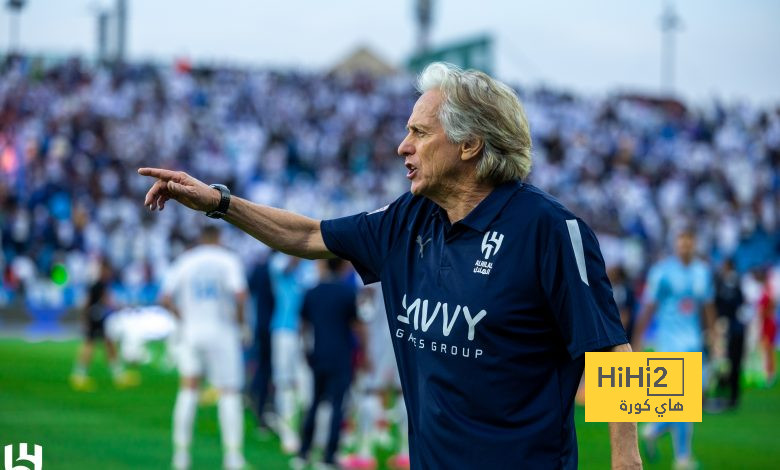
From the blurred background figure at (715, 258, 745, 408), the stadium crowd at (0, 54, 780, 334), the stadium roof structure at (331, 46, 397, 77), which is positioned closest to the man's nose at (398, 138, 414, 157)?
the blurred background figure at (715, 258, 745, 408)

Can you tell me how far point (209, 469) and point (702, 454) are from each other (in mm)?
5236

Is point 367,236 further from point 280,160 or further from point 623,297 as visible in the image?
point 280,160

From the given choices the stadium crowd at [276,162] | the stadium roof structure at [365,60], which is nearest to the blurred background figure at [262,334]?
the stadium crowd at [276,162]

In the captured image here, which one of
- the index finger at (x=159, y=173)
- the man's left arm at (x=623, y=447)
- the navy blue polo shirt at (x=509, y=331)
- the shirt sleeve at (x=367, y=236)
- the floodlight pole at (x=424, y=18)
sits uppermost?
the floodlight pole at (x=424, y=18)

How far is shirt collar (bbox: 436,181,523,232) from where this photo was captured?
149 inches

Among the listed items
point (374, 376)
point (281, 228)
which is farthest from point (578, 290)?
point (374, 376)

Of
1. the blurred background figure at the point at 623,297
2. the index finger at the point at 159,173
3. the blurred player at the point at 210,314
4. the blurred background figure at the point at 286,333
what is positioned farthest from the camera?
the blurred background figure at the point at 623,297

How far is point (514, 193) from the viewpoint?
3844 mm

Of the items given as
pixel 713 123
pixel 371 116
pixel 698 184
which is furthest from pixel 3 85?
pixel 713 123

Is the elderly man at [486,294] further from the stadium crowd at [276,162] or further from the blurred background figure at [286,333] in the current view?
the stadium crowd at [276,162]

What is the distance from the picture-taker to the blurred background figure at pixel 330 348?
11.3 meters

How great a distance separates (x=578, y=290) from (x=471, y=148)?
618 mm

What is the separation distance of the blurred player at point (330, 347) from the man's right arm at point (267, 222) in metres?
6.86

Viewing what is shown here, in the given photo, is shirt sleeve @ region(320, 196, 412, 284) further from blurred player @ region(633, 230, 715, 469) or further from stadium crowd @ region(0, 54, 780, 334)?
stadium crowd @ region(0, 54, 780, 334)
